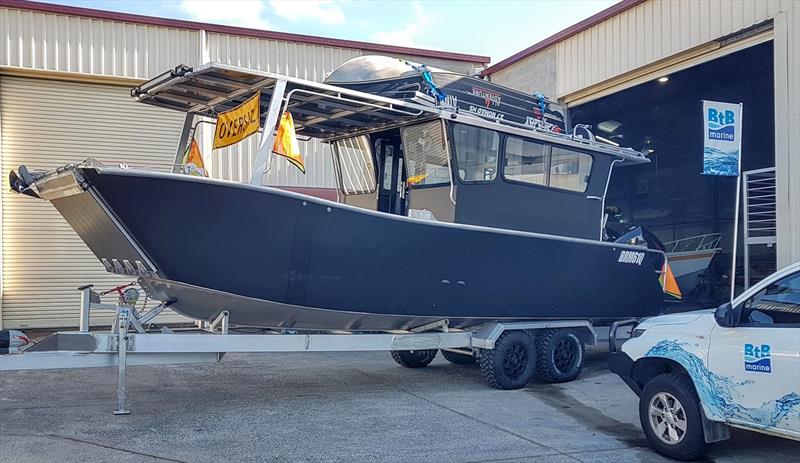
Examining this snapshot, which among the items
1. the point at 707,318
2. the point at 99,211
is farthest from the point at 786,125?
the point at 99,211

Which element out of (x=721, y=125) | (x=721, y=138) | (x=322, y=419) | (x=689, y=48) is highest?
(x=689, y=48)

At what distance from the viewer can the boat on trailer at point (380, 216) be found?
638cm

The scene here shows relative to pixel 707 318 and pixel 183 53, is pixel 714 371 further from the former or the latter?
pixel 183 53

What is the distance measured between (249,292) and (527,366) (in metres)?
3.94

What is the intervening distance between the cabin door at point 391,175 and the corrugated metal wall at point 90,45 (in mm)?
6581

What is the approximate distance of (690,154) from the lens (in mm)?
17766

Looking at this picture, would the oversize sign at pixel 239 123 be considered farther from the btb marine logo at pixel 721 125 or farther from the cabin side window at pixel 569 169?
the btb marine logo at pixel 721 125

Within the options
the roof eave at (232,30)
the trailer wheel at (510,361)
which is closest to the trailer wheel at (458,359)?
the trailer wheel at (510,361)

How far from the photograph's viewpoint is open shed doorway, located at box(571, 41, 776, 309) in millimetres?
13750

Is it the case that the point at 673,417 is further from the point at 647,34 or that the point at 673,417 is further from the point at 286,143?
the point at 647,34

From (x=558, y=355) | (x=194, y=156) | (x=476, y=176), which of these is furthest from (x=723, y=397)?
(x=194, y=156)

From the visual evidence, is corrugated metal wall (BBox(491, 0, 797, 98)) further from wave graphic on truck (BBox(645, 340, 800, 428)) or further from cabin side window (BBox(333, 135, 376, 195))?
wave graphic on truck (BBox(645, 340, 800, 428))

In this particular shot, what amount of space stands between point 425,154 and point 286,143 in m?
2.41

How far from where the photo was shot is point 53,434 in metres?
6.19
